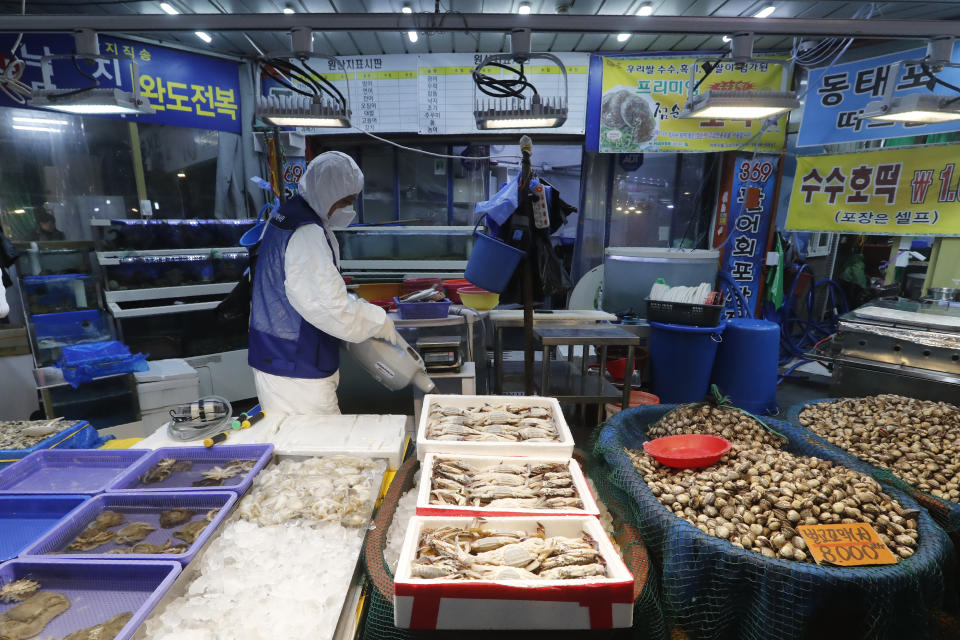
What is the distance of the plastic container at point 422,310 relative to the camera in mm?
3266

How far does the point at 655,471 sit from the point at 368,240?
5432mm

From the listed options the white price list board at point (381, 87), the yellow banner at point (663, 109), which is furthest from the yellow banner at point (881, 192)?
the white price list board at point (381, 87)

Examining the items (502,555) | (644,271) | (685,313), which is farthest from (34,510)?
(644,271)

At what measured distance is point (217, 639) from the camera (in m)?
1.09

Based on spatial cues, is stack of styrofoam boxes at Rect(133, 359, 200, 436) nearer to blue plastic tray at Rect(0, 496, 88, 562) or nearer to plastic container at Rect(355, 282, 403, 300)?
plastic container at Rect(355, 282, 403, 300)

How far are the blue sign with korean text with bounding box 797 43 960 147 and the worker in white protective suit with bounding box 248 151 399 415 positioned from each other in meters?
5.01

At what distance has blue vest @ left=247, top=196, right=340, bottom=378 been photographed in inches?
95.0

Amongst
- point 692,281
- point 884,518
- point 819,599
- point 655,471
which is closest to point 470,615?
point 819,599

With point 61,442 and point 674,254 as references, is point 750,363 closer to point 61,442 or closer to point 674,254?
point 674,254

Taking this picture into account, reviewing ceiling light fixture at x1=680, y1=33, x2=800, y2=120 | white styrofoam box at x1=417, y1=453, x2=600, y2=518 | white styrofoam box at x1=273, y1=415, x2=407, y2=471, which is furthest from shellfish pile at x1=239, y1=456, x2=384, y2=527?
ceiling light fixture at x1=680, y1=33, x2=800, y2=120

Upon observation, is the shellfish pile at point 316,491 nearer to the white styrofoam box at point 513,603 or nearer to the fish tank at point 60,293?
the white styrofoam box at point 513,603

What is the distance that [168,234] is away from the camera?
4770mm

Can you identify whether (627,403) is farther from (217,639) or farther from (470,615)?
(217,639)

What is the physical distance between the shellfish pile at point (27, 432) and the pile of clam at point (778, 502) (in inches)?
107
